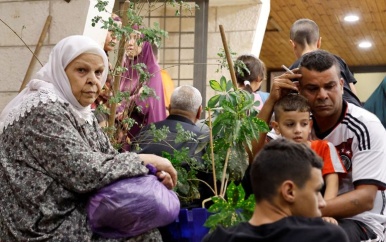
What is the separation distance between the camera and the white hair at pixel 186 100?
168 inches

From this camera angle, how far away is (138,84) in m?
4.29

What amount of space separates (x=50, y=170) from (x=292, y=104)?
1.05m

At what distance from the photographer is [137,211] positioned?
300cm

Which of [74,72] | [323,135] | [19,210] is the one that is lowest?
[19,210]

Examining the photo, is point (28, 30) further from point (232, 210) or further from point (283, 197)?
point (283, 197)

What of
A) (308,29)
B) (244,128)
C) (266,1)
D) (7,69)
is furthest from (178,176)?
(266,1)

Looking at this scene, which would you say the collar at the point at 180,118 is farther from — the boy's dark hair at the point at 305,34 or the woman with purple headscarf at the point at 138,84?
the boy's dark hair at the point at 305,34

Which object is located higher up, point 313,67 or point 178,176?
point 313,67

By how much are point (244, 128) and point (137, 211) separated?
0.68 meters

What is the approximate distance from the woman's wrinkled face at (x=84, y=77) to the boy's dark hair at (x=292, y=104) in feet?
2.67

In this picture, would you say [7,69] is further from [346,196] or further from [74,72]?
[346,196]

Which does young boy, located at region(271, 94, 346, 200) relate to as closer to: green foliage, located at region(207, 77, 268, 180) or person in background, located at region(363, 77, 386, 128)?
green foliage, located at region(207, 77, 268, 180)

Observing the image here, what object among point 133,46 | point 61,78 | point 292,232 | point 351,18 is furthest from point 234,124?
point 351,18

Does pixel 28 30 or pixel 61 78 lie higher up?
pixel 28 30
